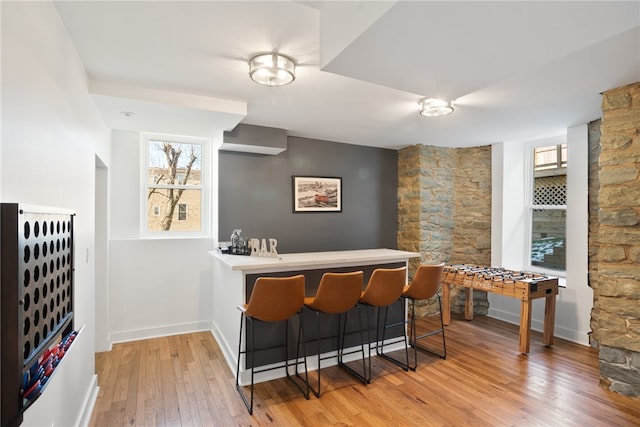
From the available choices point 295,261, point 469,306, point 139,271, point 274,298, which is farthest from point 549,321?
point 139,271

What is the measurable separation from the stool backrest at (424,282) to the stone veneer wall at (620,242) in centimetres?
133

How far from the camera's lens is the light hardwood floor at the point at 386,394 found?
246cm

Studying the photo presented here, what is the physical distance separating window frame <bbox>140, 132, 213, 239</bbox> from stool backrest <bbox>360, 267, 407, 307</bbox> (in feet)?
7.97

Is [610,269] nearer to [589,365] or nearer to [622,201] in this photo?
[622,201]

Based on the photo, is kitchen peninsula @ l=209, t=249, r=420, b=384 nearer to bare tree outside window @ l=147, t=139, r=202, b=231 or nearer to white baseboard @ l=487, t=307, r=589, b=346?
bare tree outside window @ l=147, t=139, r=202, b=231

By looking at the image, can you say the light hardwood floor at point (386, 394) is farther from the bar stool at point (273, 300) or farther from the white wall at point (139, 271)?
the white wall at point (139, 271)

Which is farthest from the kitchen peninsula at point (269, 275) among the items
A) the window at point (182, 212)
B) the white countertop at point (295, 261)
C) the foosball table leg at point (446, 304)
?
the foosball table leg at point (446, 304)

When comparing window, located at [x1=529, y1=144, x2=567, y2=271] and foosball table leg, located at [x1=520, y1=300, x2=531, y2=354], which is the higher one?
window, located at [x1=529, y1=144, x2=567, y2=271]

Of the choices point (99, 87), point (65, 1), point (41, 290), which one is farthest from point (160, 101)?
point (41, 290)

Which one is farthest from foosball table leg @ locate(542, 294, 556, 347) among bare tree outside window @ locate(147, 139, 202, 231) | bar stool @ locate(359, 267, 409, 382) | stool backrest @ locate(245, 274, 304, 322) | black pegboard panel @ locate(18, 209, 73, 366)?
black pegboard panel @ locate(18, 209, 73, 366)

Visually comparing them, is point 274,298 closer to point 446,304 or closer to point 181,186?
point 181,186

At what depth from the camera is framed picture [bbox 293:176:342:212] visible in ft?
15.6

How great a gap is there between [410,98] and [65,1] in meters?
2.57

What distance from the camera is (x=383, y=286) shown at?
3014 millimetres
